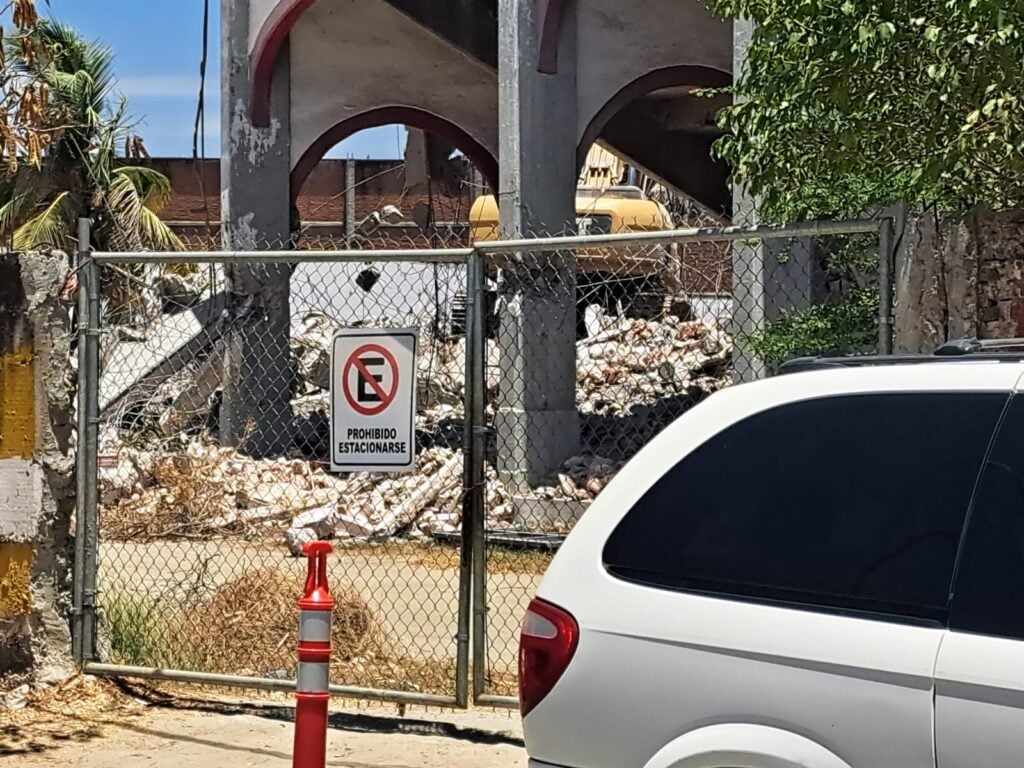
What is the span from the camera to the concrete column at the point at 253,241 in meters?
16.9

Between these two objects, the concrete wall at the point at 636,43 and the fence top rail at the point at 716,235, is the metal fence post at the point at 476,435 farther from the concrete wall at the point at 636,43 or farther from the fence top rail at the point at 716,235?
the concrete wall at the point at 636,43

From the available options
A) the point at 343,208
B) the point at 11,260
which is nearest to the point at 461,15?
the point at 11,260

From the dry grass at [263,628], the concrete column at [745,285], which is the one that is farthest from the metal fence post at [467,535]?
the concrete column at [745,285]

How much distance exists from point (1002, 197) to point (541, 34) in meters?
10.1

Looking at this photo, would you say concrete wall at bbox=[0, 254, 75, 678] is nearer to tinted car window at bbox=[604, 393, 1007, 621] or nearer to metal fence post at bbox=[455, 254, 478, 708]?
metal fence post at bbox=[455, 254, 478, 708]

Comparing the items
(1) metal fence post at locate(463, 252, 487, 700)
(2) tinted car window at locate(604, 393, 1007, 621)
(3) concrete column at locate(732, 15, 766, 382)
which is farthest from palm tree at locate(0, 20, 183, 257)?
(2) tinted car window at locate(604, 393, 1007, 621)

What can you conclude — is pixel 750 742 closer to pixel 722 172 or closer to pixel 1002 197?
pixel 1002 197

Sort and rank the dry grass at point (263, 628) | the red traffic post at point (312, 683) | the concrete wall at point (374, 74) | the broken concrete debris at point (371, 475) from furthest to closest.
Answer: the concrete wall at point (374, 74) → the broken concrete debris at point (371, 475) → the dry grass at point (263, 628) → the red traffic post at point (312, 683)

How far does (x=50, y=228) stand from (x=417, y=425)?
21.9 feet

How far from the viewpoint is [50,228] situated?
17.0m

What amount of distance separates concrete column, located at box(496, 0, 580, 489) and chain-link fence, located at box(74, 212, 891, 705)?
4 centimetres

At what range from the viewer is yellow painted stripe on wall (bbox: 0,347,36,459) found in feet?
21.9

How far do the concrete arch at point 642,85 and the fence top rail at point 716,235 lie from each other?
9732 mm

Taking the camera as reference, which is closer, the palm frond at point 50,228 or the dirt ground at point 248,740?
the dirt ground at point 248,740
